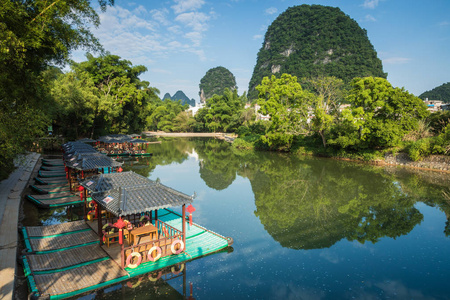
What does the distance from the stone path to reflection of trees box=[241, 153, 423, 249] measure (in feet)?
28.3

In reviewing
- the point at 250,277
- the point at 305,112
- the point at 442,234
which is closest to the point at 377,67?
the point at 305,112

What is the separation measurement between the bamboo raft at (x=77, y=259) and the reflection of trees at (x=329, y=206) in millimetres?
3639

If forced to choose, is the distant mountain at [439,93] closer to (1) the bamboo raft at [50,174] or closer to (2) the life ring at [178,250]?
(1) the bamboo raft at [50,174]

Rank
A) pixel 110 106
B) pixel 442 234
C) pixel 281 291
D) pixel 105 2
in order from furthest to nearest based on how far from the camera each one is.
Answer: pixel 110 106 < pixel 442 234 < pixel 105 2 < pixel 281 291

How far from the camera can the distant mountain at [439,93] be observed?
9486 cm

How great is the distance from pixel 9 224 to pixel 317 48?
432 feet

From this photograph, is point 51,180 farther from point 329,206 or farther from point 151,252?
point 329,206

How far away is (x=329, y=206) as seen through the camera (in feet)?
51.7

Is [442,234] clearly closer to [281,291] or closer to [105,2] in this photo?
[281,291]

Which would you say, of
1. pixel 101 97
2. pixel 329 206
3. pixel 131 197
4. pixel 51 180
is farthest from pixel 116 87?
pixel 131 197

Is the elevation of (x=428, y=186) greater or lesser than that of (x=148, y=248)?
lesser

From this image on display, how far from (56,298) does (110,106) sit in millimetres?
32452

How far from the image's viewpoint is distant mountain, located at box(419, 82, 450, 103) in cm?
9486

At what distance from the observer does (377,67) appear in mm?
112125
